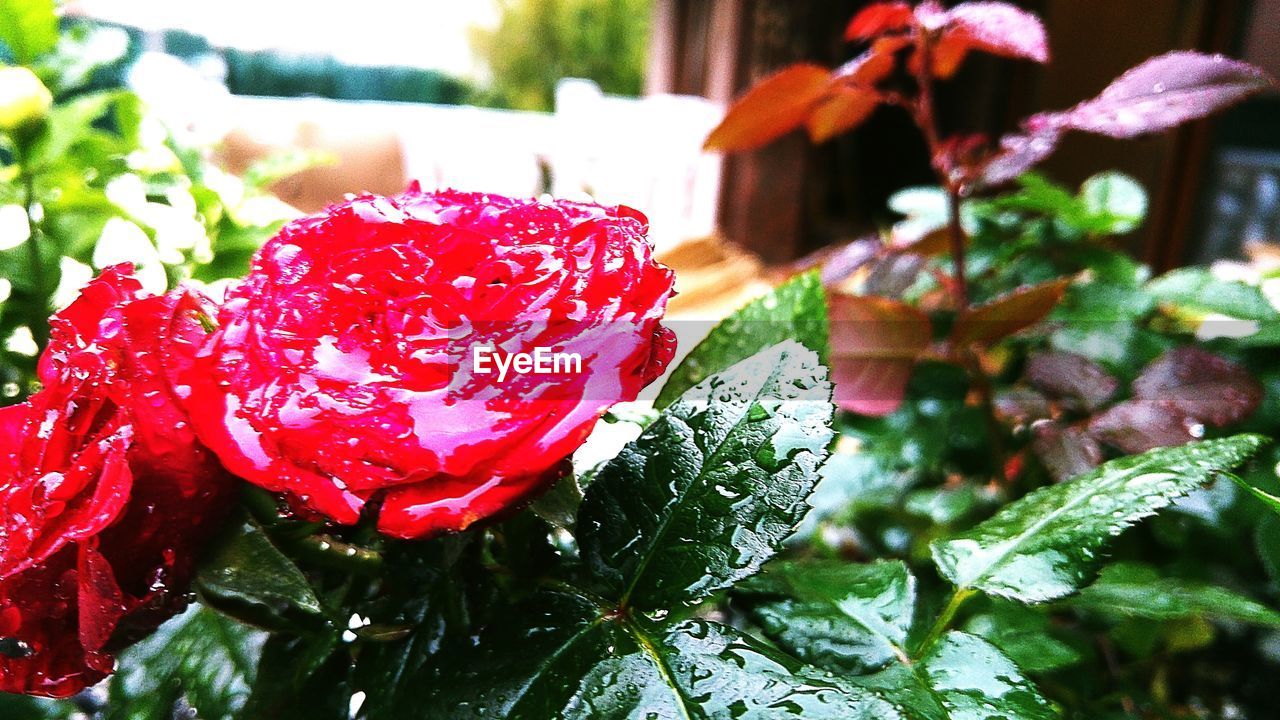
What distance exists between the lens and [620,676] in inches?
6.0

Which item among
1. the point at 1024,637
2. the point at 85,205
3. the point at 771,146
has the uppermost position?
the point at 85,205

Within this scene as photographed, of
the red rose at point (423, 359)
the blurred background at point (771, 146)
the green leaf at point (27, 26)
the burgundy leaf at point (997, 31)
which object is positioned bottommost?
the blurred background at point (771, 146)

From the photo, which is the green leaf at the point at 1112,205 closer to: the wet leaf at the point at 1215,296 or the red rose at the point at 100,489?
the wet leaf at the point at 1215,296

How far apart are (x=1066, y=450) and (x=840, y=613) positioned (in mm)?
176

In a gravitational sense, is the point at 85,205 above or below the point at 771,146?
above

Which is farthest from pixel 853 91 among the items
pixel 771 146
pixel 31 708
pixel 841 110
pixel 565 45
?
pixel 565 45

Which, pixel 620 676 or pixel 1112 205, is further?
pixel 1112 205

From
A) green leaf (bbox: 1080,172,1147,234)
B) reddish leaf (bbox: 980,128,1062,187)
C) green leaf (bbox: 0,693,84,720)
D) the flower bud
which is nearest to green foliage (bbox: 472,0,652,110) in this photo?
green leaf (bbox: 1080,172,1147,234)

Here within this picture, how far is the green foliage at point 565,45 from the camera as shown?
159 inches

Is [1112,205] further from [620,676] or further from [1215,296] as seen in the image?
[620,676]

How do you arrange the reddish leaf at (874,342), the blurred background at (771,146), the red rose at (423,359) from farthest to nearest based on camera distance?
1. the blurred background at (771,146)
2. the reddish leaf at (874,342)
3. the red rose at (423,359)

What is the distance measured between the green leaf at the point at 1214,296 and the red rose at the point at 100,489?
415 mm

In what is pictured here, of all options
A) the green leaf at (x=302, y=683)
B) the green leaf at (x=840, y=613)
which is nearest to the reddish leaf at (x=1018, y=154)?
the green leaf at (x=840, y=613)

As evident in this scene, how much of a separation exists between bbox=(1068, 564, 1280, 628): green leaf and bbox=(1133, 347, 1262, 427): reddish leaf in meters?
0.10
